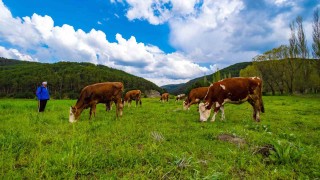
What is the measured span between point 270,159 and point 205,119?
6546mm

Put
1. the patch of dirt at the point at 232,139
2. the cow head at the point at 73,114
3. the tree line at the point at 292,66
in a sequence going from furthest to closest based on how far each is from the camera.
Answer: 1. the tree line at the point at 292,66
2. the cow head at the point at 73,114
3. the patch of dirt at the point at 232,139

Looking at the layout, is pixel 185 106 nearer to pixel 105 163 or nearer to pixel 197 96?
pixel 197 96

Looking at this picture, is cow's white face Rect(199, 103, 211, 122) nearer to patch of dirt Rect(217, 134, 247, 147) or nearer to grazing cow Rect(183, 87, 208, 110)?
patch of dirt Rect(217, 134, 247, 147)

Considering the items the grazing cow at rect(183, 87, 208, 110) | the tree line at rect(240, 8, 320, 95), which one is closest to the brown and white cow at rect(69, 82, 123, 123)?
the grazing cow at rect(183, 87, 208, 110)

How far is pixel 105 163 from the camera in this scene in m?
4.88

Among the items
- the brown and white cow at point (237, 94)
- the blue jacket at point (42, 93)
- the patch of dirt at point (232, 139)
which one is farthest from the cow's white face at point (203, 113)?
the blue jacket at point (42, 93)

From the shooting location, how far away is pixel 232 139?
22.7ft

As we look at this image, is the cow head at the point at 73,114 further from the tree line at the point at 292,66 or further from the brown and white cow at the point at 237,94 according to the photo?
the tree line at the point at 292,66

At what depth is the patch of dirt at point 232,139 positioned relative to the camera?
655cm

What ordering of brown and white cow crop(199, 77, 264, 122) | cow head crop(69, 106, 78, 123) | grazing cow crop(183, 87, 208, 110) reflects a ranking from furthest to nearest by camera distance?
grazing cow crop(183, 87, 208, 110) → brown and white cow crop(199, 77, 264, 122) → cow head crop(69, 106, 78, 123)

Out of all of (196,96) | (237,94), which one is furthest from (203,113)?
(196,96)

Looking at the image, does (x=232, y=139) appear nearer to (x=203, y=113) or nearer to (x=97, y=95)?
(x=203, y=113)

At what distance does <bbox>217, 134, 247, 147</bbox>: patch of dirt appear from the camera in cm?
655

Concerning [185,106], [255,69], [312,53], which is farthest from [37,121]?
[255,69]
